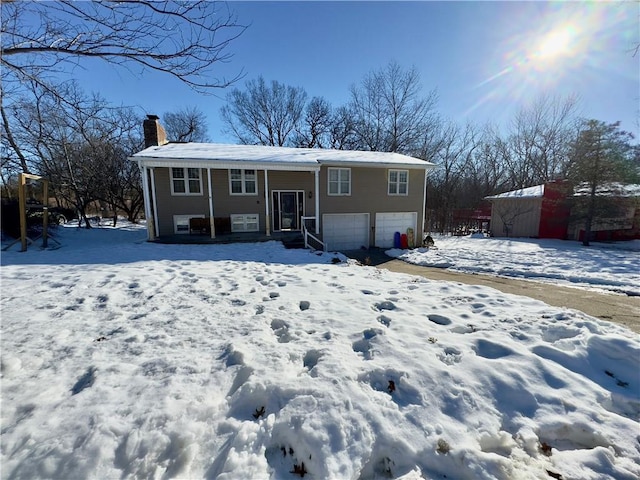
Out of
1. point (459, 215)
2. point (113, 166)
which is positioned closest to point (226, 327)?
point (113, 166)

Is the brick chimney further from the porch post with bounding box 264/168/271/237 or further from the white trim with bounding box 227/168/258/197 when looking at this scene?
the porch post with bounding box 264/168/271/237

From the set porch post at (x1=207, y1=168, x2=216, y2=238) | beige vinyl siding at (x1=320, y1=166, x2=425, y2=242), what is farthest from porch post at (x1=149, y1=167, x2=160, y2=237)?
beige vinyl siding at (x1=320, y1=166, x2=425, y2=242)

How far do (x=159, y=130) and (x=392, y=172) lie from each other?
1188 centimetres

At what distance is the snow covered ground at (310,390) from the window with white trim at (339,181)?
10211mm

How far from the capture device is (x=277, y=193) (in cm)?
1337

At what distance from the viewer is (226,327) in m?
Answer: 3.47

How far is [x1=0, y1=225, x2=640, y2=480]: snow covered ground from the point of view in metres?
1.77

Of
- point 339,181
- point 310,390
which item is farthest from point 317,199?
point 310,390

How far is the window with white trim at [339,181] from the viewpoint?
1389 cm

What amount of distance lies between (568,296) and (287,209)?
10754mm

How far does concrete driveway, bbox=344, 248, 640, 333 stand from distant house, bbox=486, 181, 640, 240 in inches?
463

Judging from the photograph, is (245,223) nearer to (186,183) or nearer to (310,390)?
(186,183)

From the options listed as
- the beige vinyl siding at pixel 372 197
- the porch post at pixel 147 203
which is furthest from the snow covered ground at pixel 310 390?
the beige vinyl siding at pixel 372 197

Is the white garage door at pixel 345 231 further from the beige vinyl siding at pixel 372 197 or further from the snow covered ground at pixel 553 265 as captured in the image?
the snow covered ground at pixel 553 265
